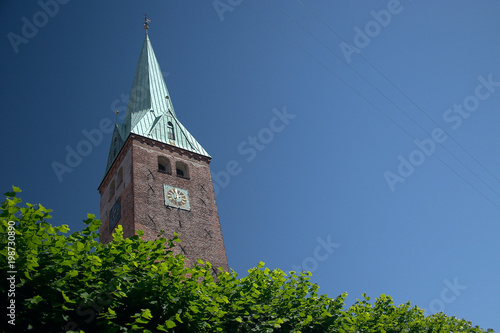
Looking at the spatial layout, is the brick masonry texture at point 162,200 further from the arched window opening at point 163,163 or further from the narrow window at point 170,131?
the narrow window at point 170,131

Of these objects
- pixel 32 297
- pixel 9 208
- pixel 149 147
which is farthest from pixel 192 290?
pixel 149 147

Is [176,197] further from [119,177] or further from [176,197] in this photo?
[119,177]

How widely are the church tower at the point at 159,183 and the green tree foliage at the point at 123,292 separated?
15.9 meters

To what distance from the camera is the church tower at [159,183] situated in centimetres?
2991

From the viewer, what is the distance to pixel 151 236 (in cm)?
2839

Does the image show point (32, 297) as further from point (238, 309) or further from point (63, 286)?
point (238, 309)

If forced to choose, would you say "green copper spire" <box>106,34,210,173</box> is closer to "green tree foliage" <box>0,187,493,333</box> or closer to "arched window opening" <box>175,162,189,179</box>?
"arched window opening" <box>175,162,189,179</box>

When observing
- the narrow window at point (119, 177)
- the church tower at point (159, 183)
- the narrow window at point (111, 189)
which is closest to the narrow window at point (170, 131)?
the church tower at point (159, 183)

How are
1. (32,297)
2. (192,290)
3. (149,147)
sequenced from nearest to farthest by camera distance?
(32,297) < (192,290) < (149,147)

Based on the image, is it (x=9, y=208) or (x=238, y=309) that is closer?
(x=9, y=208)

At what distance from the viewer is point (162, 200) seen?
31.1 m

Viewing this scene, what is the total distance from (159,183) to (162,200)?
1.56 m

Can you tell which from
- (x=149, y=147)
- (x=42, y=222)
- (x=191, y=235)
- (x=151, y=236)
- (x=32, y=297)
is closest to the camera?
(x=32, y=297)

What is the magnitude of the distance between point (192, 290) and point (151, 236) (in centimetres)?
1762
